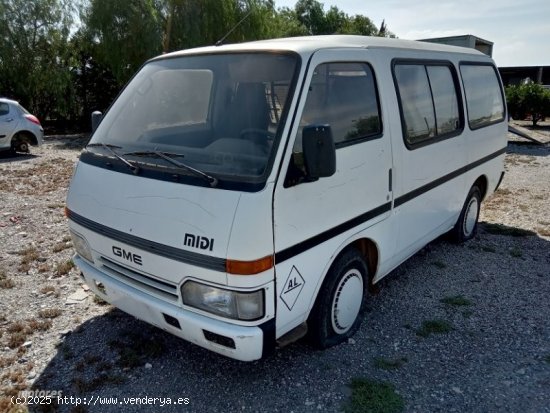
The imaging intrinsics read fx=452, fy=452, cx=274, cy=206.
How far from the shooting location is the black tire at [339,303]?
126 inches

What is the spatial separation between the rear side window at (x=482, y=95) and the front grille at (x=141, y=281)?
3.79 meters

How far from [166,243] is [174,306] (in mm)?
407

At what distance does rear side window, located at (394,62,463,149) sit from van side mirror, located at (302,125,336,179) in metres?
1.36

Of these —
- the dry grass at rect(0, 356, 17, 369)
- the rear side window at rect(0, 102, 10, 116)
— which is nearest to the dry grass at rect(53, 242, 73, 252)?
the dry grass at rect(0, 356, 17, 369)

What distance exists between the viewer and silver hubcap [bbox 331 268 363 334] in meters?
3.34

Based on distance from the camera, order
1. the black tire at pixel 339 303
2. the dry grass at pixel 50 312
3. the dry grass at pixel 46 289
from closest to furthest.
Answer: the black tire at pixel 339 303 < the dry grass at pixel 50 312 < the dry grass at pixel 46 289

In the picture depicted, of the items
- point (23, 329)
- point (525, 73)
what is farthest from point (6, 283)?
point (525, 73)

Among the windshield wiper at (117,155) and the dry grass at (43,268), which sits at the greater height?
the windshield wiper at (117,155)

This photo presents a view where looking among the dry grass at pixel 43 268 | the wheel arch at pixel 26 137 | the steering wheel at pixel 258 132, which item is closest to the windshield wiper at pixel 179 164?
the steering wheel at pixel 258 132

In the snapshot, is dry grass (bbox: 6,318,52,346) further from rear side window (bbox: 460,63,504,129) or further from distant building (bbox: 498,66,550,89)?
distant building (bbox: 498,66,550,89)

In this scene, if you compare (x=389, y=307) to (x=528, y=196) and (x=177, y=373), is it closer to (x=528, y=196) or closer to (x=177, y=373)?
(x=177, y=373)

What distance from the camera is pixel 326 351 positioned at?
3.39 meters

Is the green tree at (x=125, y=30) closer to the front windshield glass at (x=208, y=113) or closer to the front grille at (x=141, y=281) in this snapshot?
the front windshield glass at (x=208, y=113)

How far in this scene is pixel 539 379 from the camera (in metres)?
3.12
